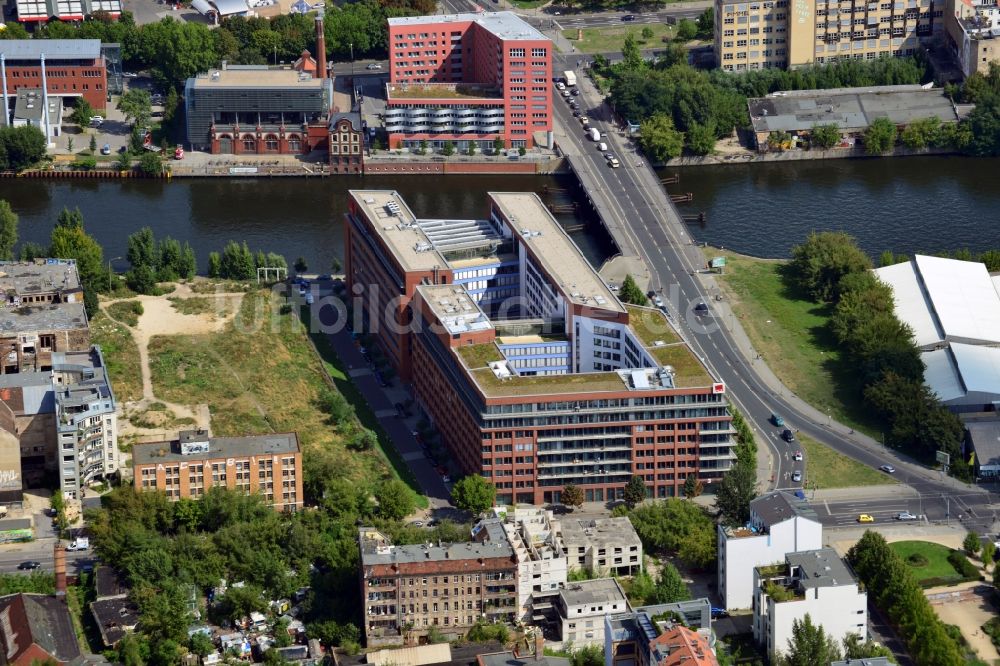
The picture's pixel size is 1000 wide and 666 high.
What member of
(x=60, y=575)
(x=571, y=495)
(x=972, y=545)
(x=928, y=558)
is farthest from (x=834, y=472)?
(x=60, y=575)

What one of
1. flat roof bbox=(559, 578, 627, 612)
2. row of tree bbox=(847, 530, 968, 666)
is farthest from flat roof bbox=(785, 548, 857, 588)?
flat roof bbox=(559, 578, 627, 612)

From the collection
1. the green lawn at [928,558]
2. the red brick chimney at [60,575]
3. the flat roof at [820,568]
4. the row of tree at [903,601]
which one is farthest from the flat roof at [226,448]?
the green lawn at [928,558]

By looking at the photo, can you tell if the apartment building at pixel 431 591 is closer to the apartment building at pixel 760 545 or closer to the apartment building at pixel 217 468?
the apartment building at pixel 760 545

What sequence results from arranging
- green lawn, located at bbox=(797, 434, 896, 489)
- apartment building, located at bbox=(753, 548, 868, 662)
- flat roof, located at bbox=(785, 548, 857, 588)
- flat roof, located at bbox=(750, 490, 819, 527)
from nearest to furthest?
apartment building, located at bbox=(753, 548, 868, 662), flat roof, located at bbox=(785, 548, 857, 588), flat roof, located at bbox=(750, 490, 819, 527), green lawn, located at bbox=(797, 434, 896, 489)

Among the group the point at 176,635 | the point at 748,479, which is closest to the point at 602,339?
the point at 748,479

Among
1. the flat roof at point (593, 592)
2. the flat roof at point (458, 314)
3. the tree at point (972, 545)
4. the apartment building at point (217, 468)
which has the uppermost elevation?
the flat roof at point (458, 314)

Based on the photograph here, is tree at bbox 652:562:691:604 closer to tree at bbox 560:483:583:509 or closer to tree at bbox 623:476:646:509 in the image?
tree at bbox 623:476:646:509
